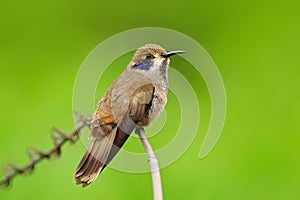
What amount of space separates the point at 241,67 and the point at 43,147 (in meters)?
1.44

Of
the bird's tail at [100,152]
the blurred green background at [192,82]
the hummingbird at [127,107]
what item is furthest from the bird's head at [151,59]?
the blurred green background at [192,82]

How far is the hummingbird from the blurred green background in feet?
1.72

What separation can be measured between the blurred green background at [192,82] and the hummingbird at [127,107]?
1.72 ft

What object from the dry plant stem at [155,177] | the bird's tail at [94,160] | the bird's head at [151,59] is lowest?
the dry plant stem at [155,177]

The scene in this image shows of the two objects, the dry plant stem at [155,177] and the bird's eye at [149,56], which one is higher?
the bird's eye at [149,56]

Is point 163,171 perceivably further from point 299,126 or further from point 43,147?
point 299,126

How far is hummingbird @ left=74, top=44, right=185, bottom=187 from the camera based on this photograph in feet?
8.64

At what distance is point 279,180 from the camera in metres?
3.55

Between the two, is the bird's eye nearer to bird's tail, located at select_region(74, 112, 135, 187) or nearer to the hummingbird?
the hummingbird

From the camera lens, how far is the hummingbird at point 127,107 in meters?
2.63

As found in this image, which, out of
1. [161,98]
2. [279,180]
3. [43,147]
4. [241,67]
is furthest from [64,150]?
[241,67]

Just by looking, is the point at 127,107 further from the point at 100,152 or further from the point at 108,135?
the point at 100,152

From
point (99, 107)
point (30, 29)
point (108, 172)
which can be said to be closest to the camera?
point (99, 107)

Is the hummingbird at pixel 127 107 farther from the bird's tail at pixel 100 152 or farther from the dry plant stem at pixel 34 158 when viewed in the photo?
the dry plant stem at pixel 34 158
